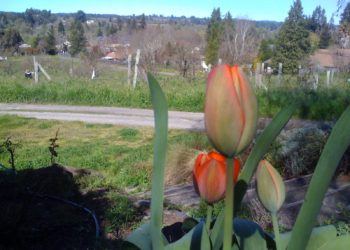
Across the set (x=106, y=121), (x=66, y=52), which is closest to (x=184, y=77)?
(x=106, y=121)

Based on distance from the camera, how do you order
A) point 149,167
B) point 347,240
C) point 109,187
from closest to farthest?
point 347,240, point 109,187, point 149,167

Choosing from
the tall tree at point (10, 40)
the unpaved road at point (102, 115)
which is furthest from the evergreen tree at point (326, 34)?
the tall tree at point (10, 40)

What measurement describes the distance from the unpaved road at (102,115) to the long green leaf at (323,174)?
9.83 metres

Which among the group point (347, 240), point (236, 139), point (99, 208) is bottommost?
point (99, 208)

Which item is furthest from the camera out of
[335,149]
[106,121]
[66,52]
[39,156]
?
[66,52]

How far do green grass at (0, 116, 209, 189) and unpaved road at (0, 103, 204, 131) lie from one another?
67 centimetres

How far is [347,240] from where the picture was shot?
82 cm

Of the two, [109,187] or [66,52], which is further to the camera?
[66,52]

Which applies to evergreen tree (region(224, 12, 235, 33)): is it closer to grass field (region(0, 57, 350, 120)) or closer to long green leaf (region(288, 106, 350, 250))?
grass field (region(0, 57, 350, 120))

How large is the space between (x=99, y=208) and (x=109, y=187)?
119 cm

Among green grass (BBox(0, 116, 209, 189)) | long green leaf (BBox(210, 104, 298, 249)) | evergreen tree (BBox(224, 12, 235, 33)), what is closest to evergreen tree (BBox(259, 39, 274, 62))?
evergreen tree (BBox(224, 12, 235, 33))

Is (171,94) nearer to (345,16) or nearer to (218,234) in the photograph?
(345,16)

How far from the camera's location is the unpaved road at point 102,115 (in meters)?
11.6

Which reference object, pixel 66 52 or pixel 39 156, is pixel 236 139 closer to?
pixel 39 156
